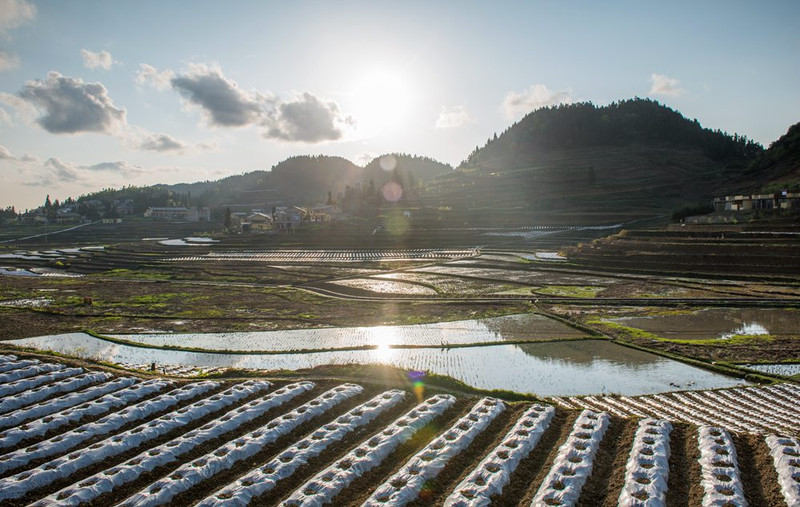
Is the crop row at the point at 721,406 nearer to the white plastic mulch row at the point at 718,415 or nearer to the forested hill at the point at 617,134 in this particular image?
the white plastic mulch row at the point at 718,415

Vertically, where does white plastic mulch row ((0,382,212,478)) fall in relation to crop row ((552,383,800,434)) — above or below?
above

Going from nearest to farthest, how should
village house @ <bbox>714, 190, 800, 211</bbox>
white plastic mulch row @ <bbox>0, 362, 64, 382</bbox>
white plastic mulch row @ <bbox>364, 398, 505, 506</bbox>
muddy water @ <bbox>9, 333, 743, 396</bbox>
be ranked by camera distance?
white plastic mulch row @ <bbox>364, 398, 505, 506</bbox> < white plastic mulch row @ <bbox>0, 362, 64, 382</bbox> < muddy water @ <bbox>9, 333, 743, 396</bbox> < village house @ <bbox>714, 190, 800, 211</bbox>

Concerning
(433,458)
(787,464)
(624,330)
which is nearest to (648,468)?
(787,464)

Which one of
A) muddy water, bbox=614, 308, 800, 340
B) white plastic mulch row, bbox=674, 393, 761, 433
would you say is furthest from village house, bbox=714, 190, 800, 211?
white plastic mulch row, bbox=674, 393, 761, 433

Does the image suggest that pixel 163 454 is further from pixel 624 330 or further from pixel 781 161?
pixel 781 161

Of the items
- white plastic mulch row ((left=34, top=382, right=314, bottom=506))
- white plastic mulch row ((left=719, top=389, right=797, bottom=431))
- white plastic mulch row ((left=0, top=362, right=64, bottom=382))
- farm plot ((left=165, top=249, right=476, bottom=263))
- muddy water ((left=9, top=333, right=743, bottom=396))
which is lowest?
muddy water ((left=9, top=333, right=743, bottom=396))

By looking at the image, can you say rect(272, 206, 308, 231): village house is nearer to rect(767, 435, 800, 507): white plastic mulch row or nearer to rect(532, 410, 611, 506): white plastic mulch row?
rect(532, 410, 611, 506): white plastic mulch row

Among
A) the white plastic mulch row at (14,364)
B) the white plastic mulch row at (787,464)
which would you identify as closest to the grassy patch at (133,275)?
the white plastic mulch row at (14,364)

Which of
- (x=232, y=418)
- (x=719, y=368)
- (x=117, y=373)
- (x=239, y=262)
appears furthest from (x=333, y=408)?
(x=239, y=262)
